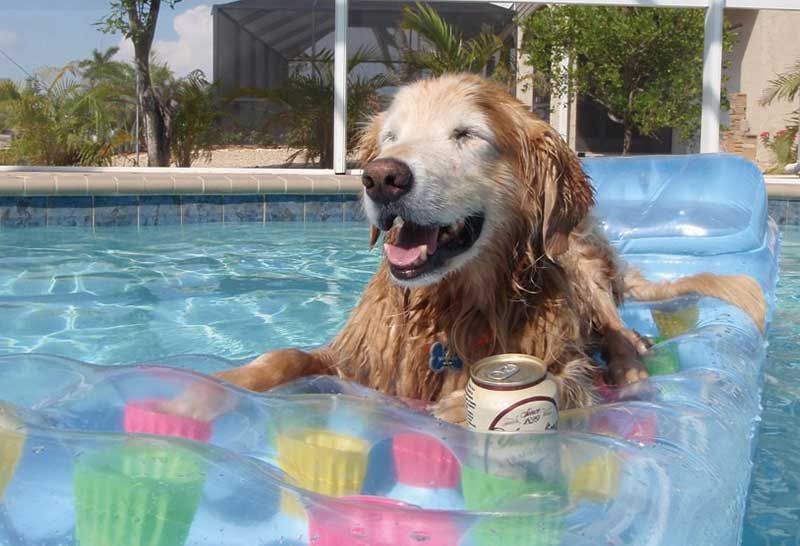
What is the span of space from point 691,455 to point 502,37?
1571 centimetres

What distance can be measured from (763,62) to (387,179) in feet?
69.3

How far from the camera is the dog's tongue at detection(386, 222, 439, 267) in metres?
2.88

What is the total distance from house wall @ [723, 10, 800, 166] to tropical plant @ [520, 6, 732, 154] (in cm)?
481

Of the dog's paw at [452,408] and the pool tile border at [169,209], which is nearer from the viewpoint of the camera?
the dog's paw at [452,408]

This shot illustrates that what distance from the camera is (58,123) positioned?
46.9ft

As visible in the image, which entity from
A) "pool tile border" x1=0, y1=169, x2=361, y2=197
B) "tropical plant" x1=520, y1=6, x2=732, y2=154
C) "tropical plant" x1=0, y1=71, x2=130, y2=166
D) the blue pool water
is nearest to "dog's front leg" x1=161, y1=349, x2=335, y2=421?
the blue pool water

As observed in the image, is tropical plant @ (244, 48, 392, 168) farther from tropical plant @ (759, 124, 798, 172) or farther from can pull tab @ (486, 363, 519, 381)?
can pull tab @ (486, 363, 519, 381)

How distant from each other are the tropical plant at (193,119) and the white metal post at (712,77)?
296 inches

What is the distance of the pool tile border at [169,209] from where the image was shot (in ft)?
33.1

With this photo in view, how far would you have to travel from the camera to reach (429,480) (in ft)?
6.88

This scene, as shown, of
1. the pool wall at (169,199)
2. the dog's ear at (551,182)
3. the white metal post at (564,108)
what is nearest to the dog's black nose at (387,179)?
the dog's ear at (551,182)

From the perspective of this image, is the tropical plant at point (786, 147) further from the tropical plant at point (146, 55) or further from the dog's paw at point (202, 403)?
the dog's paw at point (202, 403)

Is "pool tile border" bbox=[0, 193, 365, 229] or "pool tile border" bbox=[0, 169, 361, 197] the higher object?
"pool tile border" bbox=[0, 169, 361, 197]

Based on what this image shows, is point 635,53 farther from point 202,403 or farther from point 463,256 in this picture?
point 202,403
